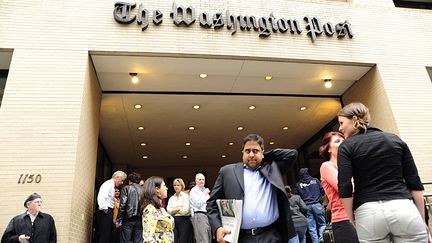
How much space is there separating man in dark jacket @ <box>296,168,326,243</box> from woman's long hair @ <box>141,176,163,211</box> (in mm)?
4264

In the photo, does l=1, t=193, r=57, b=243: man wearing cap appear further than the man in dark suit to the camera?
Yes

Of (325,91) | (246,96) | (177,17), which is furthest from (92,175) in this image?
(325,91)

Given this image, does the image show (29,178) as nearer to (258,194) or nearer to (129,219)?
(129,219)

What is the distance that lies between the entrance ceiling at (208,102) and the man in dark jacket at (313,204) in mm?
2659

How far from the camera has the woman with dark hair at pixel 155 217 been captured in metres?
4.14

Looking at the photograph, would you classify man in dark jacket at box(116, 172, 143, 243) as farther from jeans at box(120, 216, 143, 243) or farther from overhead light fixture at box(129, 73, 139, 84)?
overhead light fixture at box(129, 73, 139, 84)

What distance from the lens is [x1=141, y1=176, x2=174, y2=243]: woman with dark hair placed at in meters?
4.14

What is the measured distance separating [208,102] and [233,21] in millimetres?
2850

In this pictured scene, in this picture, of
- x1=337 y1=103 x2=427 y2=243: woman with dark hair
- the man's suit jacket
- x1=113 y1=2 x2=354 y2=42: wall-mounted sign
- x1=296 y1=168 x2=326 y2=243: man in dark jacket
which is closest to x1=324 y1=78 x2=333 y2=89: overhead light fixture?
x1=113 y1=2 x2=354 y2=42: wall-mounted sign

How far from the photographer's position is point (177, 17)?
7.40 m

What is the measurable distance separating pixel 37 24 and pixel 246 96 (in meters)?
5.43

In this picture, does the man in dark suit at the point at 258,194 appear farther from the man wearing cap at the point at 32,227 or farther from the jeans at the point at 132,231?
the jeans at the point at 132,231

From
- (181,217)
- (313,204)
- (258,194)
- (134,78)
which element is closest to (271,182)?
(258,194)

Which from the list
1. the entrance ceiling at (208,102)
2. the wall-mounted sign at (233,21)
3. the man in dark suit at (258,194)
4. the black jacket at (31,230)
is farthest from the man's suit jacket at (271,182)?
the wall-mounted sign at (233,21)
